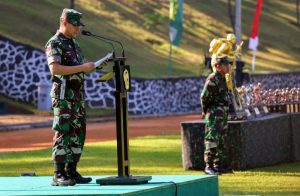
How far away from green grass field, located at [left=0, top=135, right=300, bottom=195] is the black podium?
3.73m

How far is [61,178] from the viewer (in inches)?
504

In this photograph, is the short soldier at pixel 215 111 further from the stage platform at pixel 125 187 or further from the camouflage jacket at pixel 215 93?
the stage platform at pixel 125 187

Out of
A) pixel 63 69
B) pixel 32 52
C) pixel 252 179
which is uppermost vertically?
pixel 32 52

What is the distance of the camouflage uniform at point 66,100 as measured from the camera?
42.1ft

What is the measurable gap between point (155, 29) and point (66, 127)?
59.9 metres

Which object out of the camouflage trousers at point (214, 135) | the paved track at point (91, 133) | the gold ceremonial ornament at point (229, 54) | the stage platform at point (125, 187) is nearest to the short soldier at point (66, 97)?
the stage platform at point (125, 187)

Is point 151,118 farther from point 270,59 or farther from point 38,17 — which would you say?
point 270,59

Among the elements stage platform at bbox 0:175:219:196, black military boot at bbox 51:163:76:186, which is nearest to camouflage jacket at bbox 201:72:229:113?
stage platform at bbox 0:175:219:196

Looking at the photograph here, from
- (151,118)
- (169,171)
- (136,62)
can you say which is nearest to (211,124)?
(169,171)

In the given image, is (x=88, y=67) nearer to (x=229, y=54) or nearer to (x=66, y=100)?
(x=66, y=100)

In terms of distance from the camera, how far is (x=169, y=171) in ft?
64.8

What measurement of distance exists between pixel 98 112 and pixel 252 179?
28.4m

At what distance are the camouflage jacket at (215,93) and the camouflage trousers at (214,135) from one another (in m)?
0.12

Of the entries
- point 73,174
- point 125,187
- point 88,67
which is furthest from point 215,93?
point 125,187
